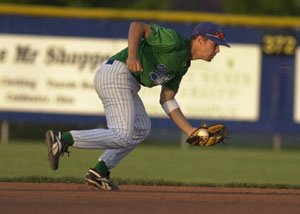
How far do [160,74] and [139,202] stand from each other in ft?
4.05

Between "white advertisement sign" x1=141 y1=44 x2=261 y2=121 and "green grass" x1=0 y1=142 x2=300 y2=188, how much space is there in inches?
29.1

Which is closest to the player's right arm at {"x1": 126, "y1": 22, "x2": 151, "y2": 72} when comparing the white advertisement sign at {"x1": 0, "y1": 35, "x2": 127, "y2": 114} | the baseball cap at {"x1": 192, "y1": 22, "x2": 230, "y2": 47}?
the baseball cap at {"x1": 192, "y1": 22, "x2": 230, "y2": 47}

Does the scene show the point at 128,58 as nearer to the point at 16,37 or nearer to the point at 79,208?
the point at 79,208

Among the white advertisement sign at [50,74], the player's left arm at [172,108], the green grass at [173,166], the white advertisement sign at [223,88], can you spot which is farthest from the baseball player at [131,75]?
the white advertisement sign at [50,74]

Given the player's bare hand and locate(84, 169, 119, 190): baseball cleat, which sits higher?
the player's bare hand

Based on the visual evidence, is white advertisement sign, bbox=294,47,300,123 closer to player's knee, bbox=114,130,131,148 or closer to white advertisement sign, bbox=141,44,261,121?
white advertisement sign, bbox=141,44,261,121

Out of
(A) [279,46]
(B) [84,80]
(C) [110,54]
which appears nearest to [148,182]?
(B) [84,80]

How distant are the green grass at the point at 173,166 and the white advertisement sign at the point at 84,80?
77 cm

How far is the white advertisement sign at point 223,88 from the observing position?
14852 mm

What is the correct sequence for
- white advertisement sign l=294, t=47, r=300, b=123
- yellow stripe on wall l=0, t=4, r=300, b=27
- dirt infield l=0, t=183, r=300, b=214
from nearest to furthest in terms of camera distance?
dirt infield l=0, t=183, r=300, b=214 → white advertisement sign l=294, t=47, r=300, b=123 → yellow stripe on wall l=0, t=4, r=300, b=27

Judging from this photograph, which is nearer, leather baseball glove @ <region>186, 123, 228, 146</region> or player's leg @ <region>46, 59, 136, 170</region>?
player's leg @ <region>46, 59, 136, 170</region>

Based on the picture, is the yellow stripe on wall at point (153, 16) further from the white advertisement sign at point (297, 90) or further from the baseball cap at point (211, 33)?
the baseball cap at point (211, 33)

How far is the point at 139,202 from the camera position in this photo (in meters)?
6.00

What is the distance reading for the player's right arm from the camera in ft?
20.4
